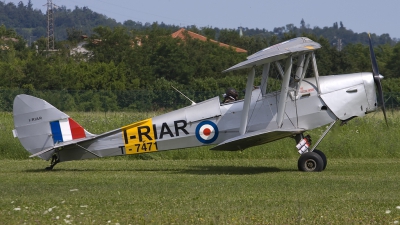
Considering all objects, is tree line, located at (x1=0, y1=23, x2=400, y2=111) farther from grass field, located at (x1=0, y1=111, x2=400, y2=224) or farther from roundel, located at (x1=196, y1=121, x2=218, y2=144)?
roundel, located at (x1=196, y1=121, x2=218, y2=144)

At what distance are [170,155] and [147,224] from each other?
32.8 feet

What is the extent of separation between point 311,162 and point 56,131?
532 cm

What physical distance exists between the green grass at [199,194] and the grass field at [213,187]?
0.04 ft

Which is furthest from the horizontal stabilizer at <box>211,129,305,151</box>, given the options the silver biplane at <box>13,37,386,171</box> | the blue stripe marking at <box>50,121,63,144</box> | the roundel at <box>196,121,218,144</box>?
the blue stripe marking at <box>50,121,63,144</box>

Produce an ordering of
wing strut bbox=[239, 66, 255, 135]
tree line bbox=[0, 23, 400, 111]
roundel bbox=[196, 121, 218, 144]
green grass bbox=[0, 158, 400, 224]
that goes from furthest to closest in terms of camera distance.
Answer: tree line bbox=[0, 23, 400, 111] < roundel bbox=[196, 121, 218, 144] < wing strut bbox=[239, 66, 255, 135] < green grass bbox=[0, 158, 400, 224]

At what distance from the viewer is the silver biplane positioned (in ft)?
43.6

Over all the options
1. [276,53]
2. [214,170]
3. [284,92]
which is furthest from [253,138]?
[214,170]

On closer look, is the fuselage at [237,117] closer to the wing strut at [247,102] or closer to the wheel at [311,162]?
the wing strut at [247,102]

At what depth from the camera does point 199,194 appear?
10297 millimetres

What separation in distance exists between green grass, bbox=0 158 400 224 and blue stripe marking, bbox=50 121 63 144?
70 cm

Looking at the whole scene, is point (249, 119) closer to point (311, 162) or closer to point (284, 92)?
point (284, 92)

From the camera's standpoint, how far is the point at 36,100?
14.0 m

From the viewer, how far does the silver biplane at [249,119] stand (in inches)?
523

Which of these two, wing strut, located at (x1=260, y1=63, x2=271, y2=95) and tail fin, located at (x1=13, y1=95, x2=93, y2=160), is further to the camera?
tail fin, located at (x1=13, y1=95, x2=93, y2=160)
